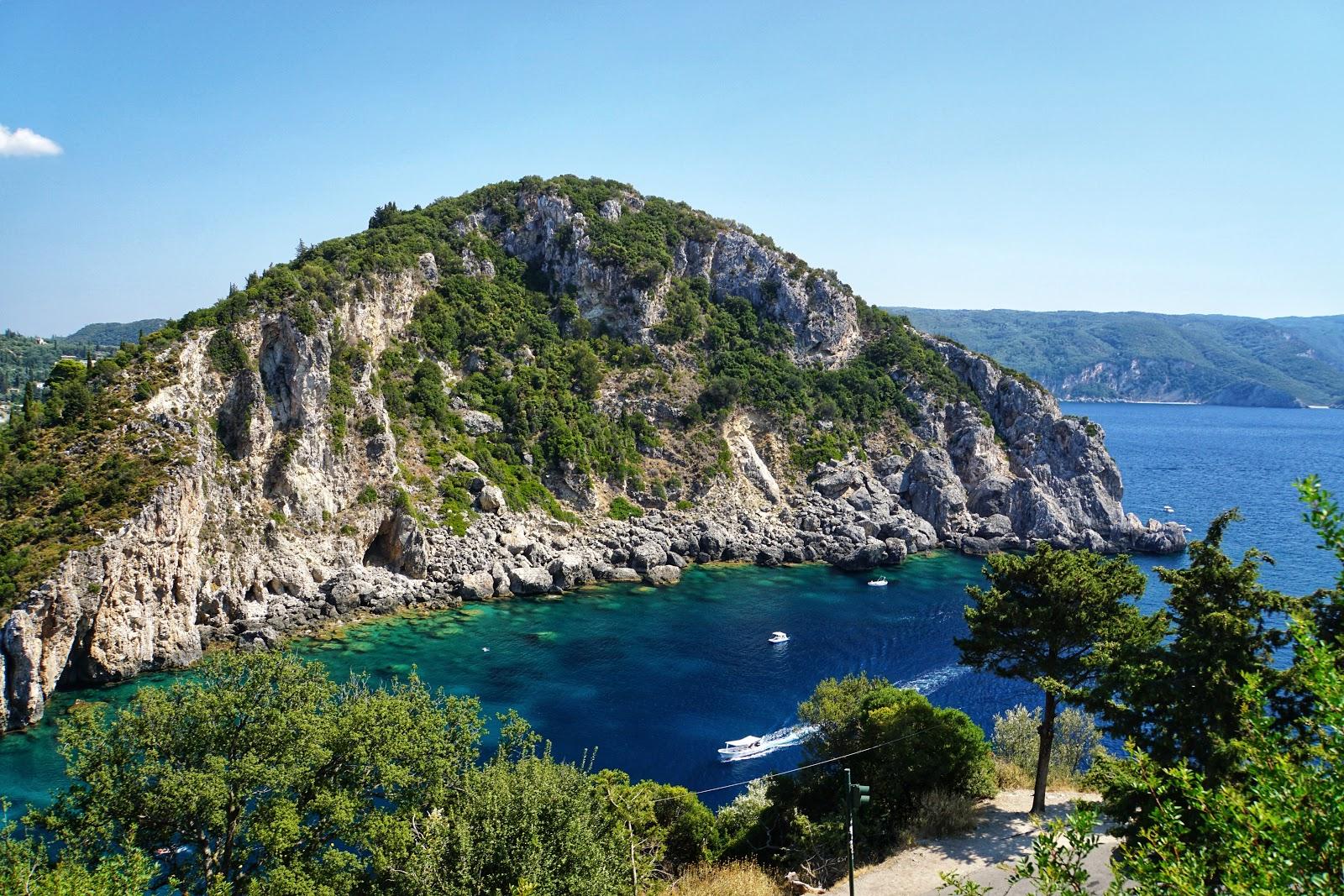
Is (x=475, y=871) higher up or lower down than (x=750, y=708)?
higher up

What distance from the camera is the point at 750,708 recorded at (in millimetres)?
42781

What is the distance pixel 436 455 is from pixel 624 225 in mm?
42147

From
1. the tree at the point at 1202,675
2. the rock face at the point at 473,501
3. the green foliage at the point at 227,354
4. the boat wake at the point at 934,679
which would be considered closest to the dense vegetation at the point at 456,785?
the tree at the point at 1202,675

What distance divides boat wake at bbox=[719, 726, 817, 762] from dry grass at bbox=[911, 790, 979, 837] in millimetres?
12460

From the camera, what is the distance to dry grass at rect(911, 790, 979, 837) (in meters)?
23.2

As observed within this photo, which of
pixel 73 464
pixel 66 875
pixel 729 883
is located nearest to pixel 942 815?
pixel 729 883

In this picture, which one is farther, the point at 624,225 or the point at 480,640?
the point at 624,225

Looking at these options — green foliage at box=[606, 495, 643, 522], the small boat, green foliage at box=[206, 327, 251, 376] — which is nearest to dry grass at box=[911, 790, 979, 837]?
the small boat

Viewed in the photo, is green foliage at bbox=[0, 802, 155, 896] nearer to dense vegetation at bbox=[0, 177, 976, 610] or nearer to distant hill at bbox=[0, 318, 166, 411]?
dense vegetation at bbox=[0, 177, 976, 610]

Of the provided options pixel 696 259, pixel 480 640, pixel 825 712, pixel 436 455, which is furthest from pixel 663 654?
pixel 696 259

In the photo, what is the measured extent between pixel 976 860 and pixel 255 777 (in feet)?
63.0

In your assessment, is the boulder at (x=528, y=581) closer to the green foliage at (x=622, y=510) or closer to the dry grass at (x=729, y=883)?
the green foliage at (x=622, y=510)

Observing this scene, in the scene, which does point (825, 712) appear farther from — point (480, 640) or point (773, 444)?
point (773, 444)

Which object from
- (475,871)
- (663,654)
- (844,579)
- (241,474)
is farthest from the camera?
(844,579)
